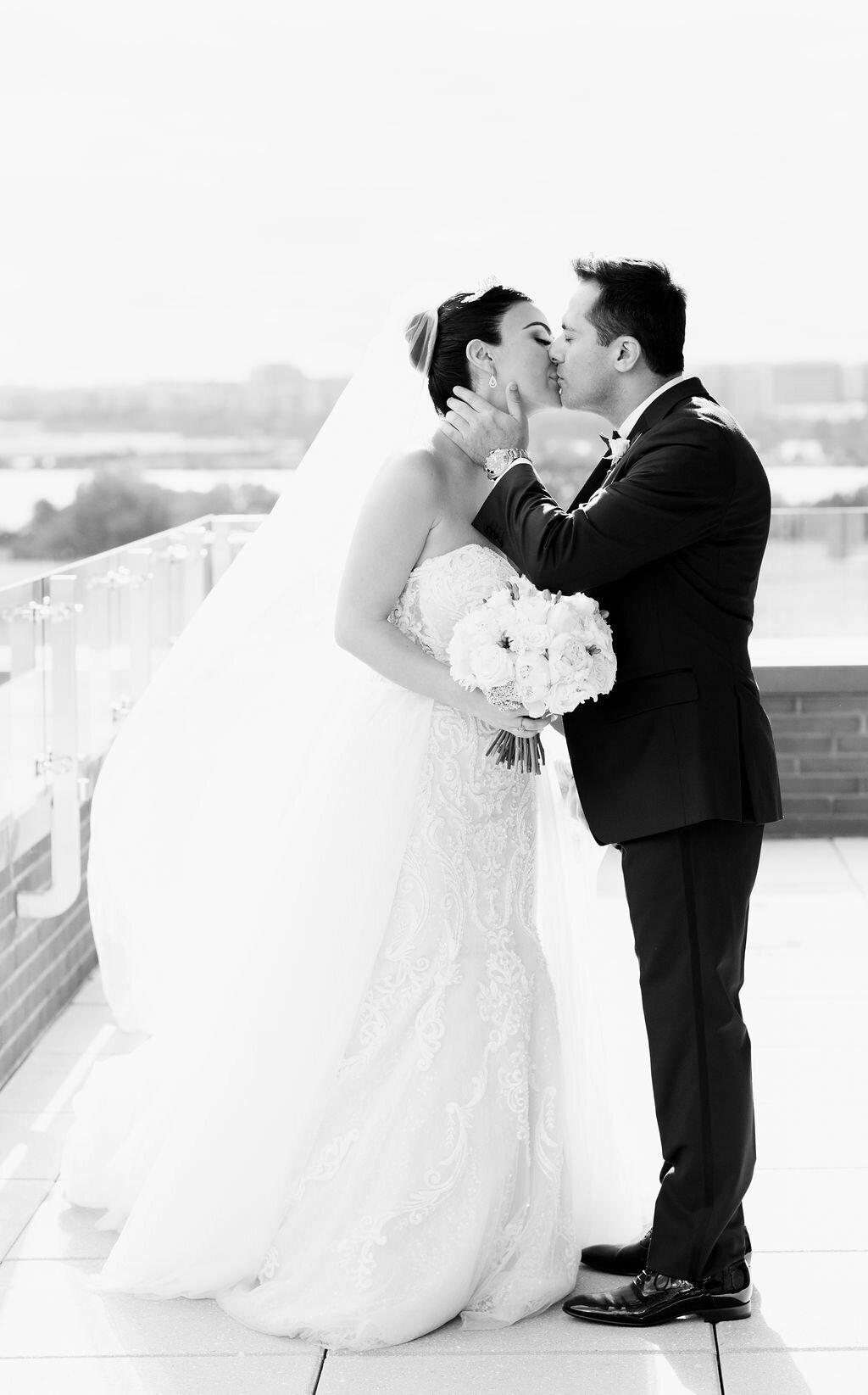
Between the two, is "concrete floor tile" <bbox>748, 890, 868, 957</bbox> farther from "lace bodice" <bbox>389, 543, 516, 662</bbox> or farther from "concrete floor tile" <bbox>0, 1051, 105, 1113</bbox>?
"lace bodice" <bbox>389, 543, 516, 662</bbox>

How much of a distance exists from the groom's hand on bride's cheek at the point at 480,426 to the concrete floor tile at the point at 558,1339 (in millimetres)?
1552

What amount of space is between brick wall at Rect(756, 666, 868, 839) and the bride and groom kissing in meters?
3.76

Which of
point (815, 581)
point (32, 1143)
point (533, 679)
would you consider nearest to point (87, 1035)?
point (32, 1143)

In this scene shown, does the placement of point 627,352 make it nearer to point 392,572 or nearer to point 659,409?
point 659,409

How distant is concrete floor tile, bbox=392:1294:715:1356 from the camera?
250cm

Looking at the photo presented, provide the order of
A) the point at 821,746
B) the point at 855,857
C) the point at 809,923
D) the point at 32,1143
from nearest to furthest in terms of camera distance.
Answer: the point at 32,1143, the point at 809,923, the point at 855,857, the point at 821,746

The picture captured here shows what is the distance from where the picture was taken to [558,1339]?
2535mm

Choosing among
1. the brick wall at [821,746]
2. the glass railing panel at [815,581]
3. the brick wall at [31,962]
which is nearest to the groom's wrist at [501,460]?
the brick wall at [31,962]

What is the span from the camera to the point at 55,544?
17906 millimetres

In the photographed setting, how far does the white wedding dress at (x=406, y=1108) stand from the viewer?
2541 millimetres

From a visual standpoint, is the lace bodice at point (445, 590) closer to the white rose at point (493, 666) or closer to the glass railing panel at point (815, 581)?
the white rose at point (493, 666)

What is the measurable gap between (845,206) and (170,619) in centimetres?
487

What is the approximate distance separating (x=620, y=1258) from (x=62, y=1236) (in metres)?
1.13

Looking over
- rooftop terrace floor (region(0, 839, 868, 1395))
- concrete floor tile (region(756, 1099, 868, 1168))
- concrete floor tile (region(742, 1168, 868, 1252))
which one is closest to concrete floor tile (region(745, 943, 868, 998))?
rooftop terrace floor (region(0, 839, 868, 1395))
